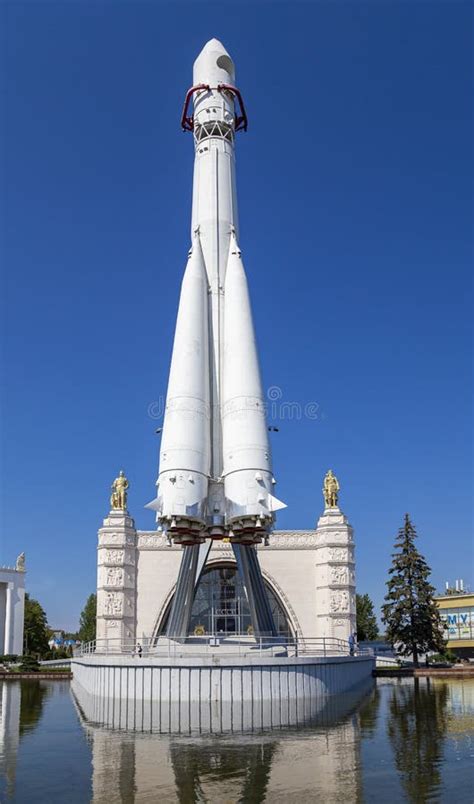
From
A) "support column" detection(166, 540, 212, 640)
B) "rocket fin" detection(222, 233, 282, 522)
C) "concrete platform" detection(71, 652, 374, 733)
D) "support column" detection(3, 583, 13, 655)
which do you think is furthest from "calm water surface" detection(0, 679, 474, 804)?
"support column" detection(3, 583, 13, 655)

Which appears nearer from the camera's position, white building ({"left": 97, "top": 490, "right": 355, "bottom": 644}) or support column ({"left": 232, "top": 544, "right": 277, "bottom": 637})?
support column ({"left": 232, "top": 544, "right": 277, "bottom": 637})

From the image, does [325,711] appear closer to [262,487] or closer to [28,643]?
[262,487]

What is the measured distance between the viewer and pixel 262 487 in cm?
2434

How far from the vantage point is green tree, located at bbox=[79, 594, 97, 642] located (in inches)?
2741

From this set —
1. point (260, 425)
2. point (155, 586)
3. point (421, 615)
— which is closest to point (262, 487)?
point (260, 425)

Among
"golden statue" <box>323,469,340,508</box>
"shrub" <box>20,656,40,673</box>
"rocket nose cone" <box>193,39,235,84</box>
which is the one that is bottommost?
"shrub" <box>20,656,40,673</box>

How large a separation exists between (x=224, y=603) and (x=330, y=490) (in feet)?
34.9

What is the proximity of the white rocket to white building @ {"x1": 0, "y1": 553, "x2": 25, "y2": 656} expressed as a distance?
129ft

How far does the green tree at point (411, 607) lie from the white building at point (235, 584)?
373 cm

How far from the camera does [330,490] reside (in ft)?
160

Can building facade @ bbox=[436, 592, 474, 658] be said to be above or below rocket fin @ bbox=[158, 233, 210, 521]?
below

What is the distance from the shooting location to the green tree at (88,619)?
69625 millimetres

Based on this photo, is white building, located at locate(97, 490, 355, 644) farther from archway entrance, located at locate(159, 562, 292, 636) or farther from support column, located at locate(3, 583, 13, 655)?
support column, located at locate(3, 583, 13, 655)

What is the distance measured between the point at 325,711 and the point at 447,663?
23634 millimetres
